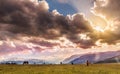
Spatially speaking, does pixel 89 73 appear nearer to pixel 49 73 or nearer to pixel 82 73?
pixel 82 73

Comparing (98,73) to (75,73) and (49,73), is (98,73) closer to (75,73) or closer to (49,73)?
(75,73)

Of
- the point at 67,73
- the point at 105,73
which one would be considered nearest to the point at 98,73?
the point at 105,73

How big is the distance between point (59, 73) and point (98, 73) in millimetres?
7623

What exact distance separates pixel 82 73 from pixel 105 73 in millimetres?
4461

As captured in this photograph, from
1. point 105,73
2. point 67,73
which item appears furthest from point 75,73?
point 105,73

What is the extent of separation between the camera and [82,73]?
2229 inches

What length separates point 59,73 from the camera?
54688 millimetres

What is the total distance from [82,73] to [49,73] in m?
6.87

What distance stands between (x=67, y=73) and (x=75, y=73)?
6.52ft

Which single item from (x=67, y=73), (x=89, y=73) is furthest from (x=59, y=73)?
(x=89, y=73)

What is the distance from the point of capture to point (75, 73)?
181ft

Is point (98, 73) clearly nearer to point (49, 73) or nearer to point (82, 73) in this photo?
point (82, 73)

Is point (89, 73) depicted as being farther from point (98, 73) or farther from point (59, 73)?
point (59, 73)

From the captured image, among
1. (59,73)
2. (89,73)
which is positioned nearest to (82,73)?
(89,73)
